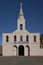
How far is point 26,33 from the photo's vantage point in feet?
191

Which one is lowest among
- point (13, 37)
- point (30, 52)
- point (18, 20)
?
point (30, 52)

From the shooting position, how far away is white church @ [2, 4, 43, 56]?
188 ft

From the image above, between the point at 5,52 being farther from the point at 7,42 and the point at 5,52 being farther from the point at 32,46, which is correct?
the point at 32,46

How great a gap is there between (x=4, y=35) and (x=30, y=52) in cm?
733

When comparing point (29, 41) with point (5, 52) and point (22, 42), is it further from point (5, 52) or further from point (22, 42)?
point (5, 52)

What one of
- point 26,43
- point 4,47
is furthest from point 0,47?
point 26,43

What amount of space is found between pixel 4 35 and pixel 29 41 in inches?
243

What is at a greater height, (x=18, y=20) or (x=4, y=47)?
(x=18, y=20)

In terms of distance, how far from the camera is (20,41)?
Answer: 5791 cm

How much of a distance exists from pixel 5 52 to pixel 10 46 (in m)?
1.92

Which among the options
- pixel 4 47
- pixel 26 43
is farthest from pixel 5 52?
pixel 26 43

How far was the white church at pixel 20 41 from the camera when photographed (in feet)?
188

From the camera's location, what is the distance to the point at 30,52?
5666 cm

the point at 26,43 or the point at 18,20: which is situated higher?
the point at 18,20
